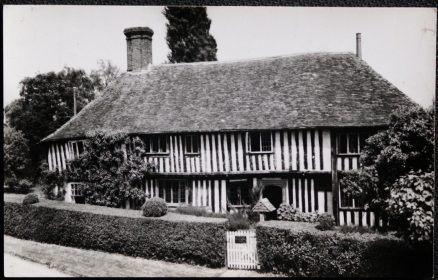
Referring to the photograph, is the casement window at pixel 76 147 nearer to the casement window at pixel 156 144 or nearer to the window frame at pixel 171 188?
the casement window at pixel 156 144

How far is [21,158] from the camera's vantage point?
38.7 feet

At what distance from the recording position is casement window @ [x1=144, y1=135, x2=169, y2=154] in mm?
14211

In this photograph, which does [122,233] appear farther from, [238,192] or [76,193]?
[76,193]

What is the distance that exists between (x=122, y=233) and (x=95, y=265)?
1.23 metres

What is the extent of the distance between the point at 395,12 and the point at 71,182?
13.2m

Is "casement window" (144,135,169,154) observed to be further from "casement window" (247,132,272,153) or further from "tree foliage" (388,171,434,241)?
"tree foliage" (388,171,434,241)

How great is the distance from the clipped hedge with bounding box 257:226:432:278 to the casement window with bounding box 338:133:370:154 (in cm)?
465

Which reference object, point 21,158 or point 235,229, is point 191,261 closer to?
point 235,229

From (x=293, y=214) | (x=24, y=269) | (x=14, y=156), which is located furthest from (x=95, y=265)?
(x=293, y=214)

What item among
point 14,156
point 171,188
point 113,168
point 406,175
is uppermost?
point 14,156

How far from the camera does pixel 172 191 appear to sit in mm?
14445

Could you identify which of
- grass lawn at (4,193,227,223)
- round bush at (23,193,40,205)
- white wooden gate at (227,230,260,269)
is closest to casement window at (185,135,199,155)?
grass lawn at (4,193,227,223)

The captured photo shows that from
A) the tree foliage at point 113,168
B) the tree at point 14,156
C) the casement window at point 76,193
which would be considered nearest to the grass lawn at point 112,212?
the tree at point 14,156

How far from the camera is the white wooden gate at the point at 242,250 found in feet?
30.6
